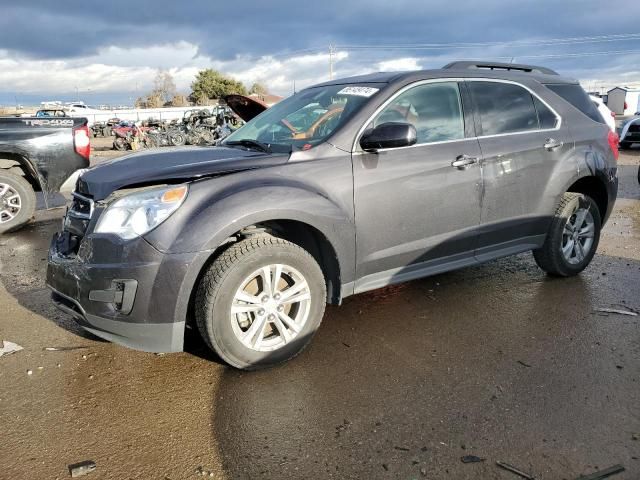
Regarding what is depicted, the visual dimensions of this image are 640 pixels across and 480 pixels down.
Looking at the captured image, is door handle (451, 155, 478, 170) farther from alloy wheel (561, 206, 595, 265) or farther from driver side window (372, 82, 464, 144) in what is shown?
alloy wheel (561, 206, 595, 265)

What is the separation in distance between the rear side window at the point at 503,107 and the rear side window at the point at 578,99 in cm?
44

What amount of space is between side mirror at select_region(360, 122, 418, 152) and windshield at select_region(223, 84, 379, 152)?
231mm

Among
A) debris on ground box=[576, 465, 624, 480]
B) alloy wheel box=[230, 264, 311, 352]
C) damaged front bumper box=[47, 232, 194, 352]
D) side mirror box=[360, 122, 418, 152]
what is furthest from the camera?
side mirror box=[360, 122, 418, 152]

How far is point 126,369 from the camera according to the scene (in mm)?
3189

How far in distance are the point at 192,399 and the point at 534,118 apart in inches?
135

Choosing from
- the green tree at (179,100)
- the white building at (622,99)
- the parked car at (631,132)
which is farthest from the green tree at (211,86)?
the parked car at (631,132)

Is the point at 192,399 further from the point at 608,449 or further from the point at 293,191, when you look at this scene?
the point at 608,449

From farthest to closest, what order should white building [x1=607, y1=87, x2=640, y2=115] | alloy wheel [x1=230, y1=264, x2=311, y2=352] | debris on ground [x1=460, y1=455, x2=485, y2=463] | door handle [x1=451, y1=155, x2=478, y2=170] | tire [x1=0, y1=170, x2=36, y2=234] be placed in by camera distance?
1. white building [x1=607, y1=87, x2=640, y2=115]
2. tire [x1=0, y1=170, x2=36, y2=234]
3. door handle [x1=451, y1=155, x2=478, y2=170]
4. alloy wheel [x1=230, y1=264, x2=311, y2=352]
5. debris on ground [x1=460, y1=455, x2=485, y2=463]

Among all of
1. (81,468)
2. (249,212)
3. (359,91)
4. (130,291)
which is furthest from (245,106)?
(81,468)

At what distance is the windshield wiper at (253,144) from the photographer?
11.6 ft

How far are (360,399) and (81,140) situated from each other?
19.2 ft

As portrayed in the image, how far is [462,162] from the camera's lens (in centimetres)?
371

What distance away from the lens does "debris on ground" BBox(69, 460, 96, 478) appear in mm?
2266

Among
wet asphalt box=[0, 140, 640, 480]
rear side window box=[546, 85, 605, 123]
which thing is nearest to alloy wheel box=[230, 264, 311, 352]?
wet asphalt box=[0, 140, 640, 480]
